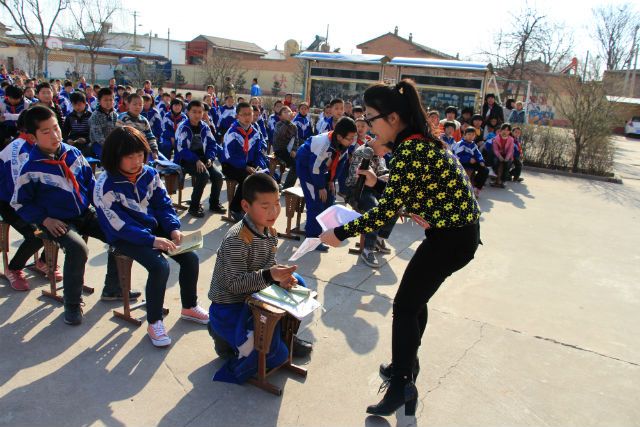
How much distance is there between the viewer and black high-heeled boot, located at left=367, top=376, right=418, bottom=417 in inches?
107

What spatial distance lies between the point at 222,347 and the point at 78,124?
619 centimetres

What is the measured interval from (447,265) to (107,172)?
2353 mm

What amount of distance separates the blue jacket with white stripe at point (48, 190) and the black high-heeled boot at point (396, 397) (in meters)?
2.72

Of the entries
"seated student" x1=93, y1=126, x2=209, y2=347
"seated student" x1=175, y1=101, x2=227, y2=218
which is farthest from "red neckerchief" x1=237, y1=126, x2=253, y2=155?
"seated student" x1=93, y1=126, x2=209, y2=347

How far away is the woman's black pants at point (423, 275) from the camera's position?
257 centimetres

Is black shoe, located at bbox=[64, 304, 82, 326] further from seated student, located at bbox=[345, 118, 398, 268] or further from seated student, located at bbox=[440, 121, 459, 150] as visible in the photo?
seated student, located at bbox=[440, 121, 459, 150]

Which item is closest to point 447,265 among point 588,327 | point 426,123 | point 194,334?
point 426,123

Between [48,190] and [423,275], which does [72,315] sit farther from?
[423,275]

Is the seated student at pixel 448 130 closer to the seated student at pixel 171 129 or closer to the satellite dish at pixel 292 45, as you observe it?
the seated student at pixel 171 129

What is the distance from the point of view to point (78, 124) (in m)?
7.88

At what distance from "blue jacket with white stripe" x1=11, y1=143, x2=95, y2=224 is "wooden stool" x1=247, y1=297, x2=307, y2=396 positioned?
6.30ft

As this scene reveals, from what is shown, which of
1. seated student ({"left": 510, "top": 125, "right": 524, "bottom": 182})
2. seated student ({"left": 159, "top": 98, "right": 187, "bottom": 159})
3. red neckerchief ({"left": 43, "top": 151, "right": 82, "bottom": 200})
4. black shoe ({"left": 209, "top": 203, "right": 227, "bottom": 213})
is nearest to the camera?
red neckerchief ({"left": 43, "top": 151, "right": 82, "bottom": 200})

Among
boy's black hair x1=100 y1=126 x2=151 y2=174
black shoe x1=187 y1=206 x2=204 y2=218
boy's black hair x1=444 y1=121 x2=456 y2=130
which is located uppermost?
boy's black hair x1=444 y1=121 x2=456 y2=130

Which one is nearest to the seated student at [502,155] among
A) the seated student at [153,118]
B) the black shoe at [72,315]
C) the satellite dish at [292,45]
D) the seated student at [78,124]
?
the seated student at [153,118]
